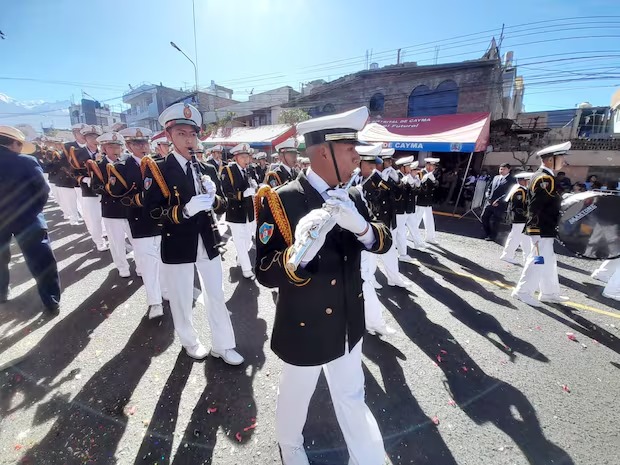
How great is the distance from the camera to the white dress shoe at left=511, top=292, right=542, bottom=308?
4777 millimetres

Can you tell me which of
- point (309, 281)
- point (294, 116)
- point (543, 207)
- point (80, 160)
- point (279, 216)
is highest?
point (294, 116)

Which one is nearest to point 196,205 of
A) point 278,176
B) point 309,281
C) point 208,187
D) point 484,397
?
point 208,187

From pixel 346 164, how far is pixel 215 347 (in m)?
2.68

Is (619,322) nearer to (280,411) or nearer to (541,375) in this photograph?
(541,375)

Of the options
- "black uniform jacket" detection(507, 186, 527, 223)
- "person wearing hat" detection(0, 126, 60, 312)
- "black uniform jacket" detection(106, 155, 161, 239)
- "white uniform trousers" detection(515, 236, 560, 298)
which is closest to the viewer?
"person wearing hat" detection(0, 126, 60, 312)

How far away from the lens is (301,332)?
5.91ft

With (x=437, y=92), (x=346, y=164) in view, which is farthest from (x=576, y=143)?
(x=346, y=164)

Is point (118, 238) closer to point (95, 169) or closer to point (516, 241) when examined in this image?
point (95, 169)

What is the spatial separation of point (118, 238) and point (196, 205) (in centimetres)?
354

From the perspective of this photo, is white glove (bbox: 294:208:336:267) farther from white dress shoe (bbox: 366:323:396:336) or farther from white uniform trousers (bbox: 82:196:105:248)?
white uniform trousers (bbox: 82:196:105:248)

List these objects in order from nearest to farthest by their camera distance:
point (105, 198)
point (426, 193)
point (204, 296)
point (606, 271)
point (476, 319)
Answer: point (204, 296)
point (476, 319)
point (105, 198)
point (606, 271)
point (426, 193)

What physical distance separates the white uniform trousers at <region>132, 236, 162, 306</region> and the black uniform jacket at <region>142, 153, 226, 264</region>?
1497 mm

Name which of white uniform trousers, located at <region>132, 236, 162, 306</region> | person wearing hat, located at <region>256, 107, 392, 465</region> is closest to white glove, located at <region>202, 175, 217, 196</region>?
person wearing hat, located at <region>256, 107, 392, 465</region>

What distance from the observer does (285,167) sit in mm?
6641
